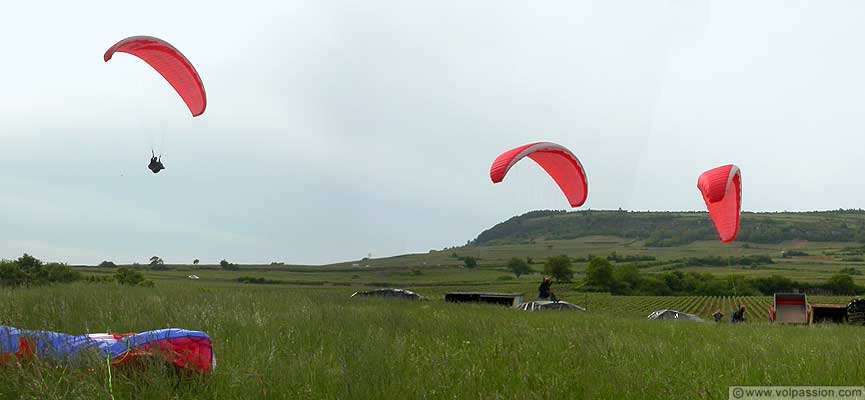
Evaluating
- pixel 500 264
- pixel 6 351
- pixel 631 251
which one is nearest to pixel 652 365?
pixel 6 351

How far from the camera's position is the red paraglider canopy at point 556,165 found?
1279 cm

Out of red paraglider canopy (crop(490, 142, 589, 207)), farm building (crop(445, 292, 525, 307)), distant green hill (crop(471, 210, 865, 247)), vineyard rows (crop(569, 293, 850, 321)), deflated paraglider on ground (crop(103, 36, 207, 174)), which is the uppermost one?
distant green hill (crop(471, 210, 865, 247))

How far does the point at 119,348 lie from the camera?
4.48 metres

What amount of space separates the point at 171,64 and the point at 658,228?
14850 cm

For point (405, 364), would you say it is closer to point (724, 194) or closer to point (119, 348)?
point (119, 348)

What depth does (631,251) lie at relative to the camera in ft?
416

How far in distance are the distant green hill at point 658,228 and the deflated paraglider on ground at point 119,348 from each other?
128m

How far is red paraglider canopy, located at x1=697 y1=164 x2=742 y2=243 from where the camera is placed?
1255 cm

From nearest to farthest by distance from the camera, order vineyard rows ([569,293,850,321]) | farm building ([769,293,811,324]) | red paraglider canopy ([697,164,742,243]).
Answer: red paraglider canopy ([697,164,742,243])
farm building ([769,293,811,324])
vineyard rows ([569,293,850,321])

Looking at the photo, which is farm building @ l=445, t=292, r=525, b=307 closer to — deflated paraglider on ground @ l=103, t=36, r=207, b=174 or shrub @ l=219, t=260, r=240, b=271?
deflated paraglider on ground @ l=103, t=36, r=207, b=174

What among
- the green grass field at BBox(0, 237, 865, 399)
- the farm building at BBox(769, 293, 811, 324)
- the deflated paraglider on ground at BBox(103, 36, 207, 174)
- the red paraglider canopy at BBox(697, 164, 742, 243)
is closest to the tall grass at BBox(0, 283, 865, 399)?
the green grass field at BBox(0, 237, 865, 399)

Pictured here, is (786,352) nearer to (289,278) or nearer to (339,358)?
(339,358)

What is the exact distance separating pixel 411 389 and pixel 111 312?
5.66 metres

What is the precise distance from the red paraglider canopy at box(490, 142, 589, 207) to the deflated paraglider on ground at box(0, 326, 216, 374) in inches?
335
